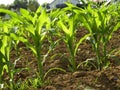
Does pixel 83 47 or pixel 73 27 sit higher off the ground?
pixel 73 27

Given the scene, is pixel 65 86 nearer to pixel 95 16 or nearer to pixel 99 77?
pixel 99 77

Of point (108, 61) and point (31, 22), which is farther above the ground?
point (31, 22)

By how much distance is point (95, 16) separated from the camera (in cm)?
253

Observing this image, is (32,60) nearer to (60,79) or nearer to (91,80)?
(60,79)

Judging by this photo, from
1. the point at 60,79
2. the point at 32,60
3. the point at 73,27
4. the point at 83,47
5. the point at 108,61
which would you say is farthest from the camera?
the point at 83,47

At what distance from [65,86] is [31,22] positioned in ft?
1.71

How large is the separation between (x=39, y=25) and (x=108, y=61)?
0.71m

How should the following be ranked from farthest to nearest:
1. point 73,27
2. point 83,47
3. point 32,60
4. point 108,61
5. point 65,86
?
point 83,47
point 32,60
point 108,61
point 73,27
point 65,86

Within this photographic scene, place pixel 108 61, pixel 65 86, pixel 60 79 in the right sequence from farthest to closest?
pixel 108 61
pixel 60 79
pixel 65 86

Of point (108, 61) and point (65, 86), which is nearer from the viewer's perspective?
point (65, 86)

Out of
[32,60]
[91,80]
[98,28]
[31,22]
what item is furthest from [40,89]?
[32,60]

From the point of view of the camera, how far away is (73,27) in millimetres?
2385

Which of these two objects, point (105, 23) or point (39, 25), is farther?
point (105, 23)

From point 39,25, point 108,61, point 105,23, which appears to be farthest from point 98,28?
point 39,25
